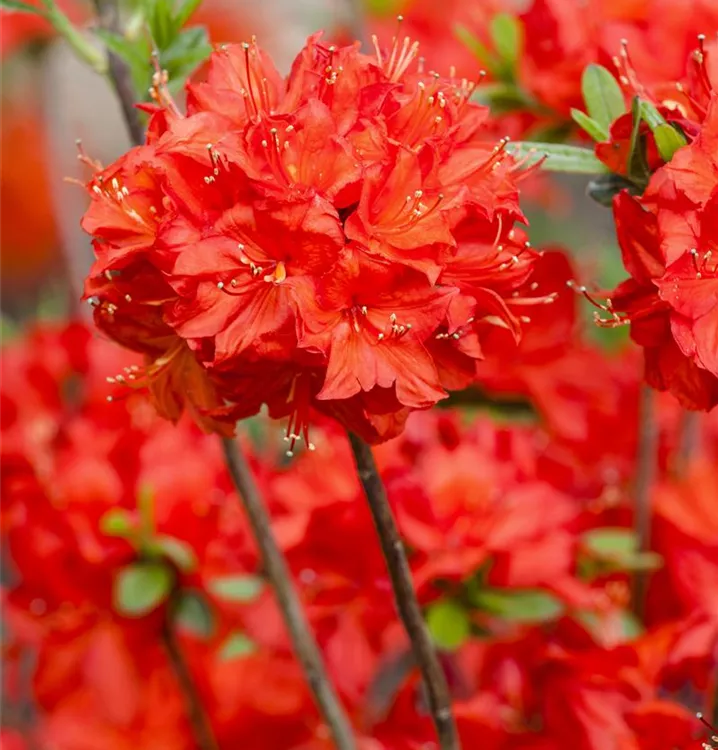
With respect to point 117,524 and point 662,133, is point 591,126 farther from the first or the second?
point 117,524

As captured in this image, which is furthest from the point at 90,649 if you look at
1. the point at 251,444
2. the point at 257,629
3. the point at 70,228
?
the point at 70,228

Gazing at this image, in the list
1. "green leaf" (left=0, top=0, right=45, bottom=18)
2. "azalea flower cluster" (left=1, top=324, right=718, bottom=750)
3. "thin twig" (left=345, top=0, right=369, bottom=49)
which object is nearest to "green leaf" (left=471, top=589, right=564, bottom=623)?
"azalea flower cluster" (left=1, top=324, right=718, bottom=750)

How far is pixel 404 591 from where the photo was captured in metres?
0.60

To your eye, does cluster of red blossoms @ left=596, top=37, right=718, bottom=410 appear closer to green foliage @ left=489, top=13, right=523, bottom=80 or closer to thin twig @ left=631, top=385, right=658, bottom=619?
green foliage @ left=489, top=13, right=523, bottom=80

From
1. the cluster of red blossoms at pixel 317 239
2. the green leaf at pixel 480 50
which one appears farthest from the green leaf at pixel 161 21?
the green leaf at pixel 480 50

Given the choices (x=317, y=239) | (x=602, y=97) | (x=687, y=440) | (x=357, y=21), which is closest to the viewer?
(x=317, y=239)

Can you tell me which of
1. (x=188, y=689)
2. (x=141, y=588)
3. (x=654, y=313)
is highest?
(x=654, y=313)

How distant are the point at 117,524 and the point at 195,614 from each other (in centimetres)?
9

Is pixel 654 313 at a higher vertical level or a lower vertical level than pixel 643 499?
higher

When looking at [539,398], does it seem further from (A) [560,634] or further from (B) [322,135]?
(B) [322,135]

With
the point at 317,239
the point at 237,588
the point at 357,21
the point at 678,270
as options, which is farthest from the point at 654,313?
the point at 357,21

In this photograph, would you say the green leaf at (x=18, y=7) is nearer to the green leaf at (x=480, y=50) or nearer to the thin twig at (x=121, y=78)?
the thin twig at (x=121, y=78)

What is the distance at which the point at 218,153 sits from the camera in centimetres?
51

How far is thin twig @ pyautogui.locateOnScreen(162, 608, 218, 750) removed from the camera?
89 centimetres
